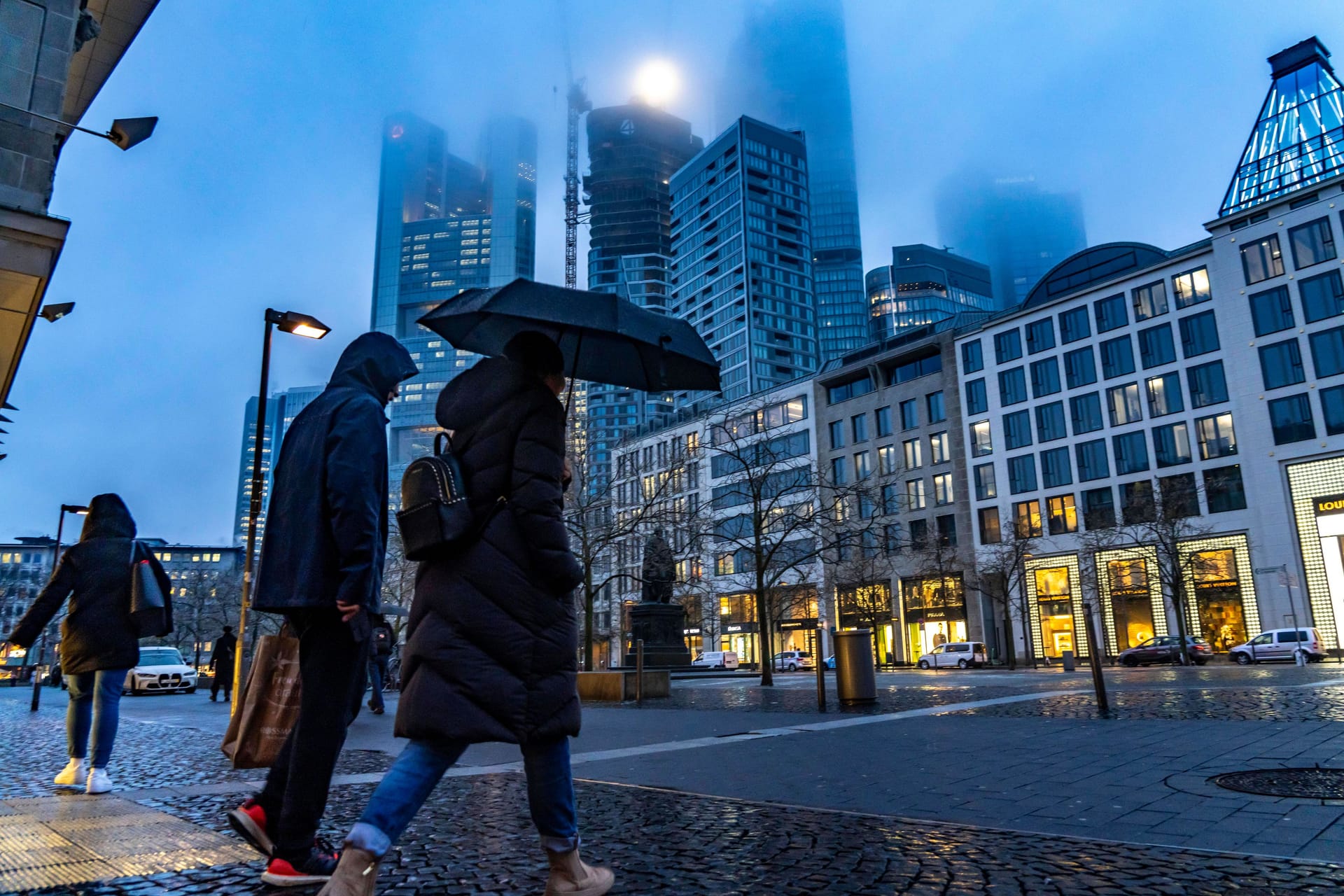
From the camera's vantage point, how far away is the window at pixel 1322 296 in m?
42.8

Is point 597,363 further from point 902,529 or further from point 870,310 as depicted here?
point 870,310

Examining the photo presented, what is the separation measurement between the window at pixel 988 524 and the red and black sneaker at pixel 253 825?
56.9 meters

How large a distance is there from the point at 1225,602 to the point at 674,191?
453 feet

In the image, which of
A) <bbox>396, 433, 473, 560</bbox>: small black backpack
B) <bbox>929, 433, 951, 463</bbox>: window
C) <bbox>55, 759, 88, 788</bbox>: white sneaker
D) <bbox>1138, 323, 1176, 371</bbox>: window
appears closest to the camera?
<bbox>396, 433, 473, 560</bbox>: small black backpack

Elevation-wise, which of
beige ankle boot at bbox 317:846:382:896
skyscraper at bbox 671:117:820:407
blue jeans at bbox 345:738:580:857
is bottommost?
beige ankle boot at bbox 317:846:382:896

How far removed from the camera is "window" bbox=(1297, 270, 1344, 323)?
140 feet

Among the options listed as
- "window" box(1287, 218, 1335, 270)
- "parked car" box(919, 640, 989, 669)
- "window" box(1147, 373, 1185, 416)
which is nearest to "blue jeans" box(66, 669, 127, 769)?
"parked car" box(919, 640, 989, 669)

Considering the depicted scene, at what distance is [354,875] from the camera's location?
9.46ft

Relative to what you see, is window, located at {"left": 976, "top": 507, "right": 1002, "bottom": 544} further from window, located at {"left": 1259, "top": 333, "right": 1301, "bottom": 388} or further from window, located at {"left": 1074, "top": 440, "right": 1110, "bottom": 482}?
window, located at {"left": 1259, "top": 333, "right": 1301, "bottom": 388}

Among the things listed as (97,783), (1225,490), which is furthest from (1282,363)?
(97,783)

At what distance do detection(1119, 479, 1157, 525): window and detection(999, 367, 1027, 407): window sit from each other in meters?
10.3

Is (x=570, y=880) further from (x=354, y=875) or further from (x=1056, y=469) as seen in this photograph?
(x=1056, y=469)

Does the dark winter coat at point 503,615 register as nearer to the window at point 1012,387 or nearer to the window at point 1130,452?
the window at point 1130,452

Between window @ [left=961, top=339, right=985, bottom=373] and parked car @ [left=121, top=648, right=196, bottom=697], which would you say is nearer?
parked car @ [left=121, top=648, right=196, bottom=697]
